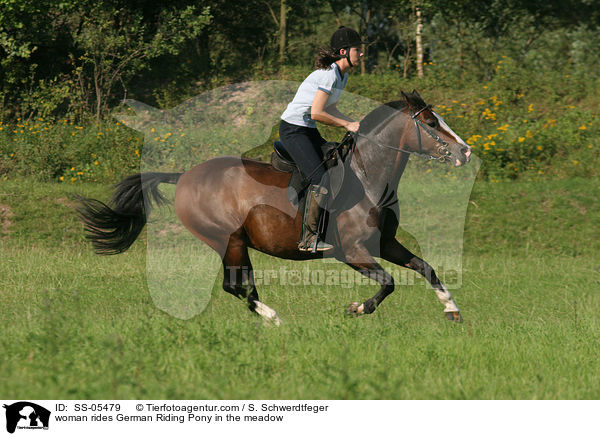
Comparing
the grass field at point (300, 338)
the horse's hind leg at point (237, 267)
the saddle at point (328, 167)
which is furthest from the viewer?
the horse's hind leg at point (237, 267)

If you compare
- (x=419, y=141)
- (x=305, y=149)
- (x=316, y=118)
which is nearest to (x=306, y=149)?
(x=305, y=149)

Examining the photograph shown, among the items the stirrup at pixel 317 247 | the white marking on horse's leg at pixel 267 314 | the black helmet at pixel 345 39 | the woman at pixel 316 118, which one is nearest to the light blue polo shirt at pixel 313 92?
the woman at pixel 316 118

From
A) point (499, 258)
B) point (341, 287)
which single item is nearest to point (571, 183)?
point (499, 258)

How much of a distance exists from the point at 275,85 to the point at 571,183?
32.3ft

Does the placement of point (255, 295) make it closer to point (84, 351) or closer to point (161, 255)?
point (84, 351)

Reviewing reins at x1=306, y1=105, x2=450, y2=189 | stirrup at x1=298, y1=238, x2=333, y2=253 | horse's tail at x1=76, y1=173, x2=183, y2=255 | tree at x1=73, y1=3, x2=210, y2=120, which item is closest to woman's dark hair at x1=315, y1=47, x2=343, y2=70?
reins at x1=306, y1=105, x2=450, y2=189

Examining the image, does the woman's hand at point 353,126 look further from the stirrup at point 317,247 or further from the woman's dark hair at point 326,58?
the stirrup at point 317,247

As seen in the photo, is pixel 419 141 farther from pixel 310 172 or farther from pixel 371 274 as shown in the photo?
pixel 371 274

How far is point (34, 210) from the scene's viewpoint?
561 inches

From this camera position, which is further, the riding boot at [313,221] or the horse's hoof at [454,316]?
the horse's hoof at [454,316]

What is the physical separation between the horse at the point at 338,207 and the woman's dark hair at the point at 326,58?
730mm

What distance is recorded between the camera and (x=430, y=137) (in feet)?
23.3
